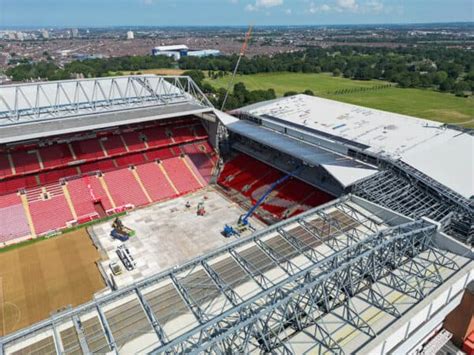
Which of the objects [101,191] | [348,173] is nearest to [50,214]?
[101,191]

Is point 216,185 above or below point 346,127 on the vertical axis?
below

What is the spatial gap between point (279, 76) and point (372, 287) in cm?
14367

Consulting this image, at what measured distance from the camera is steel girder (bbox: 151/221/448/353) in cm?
1814

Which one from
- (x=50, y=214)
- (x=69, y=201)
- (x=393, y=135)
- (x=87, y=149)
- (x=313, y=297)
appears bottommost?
(x=50, y=214)

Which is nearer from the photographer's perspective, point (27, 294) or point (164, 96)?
point (27, 294)

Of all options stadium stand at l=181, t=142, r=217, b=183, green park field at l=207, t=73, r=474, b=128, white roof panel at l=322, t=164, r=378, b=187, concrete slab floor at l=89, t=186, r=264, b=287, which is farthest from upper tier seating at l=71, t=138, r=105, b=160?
green park field at l=207, t=73, r=474, b=128

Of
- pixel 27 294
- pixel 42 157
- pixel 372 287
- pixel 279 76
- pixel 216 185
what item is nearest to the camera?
pixel 372 287

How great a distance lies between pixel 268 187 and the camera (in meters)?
48.2

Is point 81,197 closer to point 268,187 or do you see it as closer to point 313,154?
point 268,187

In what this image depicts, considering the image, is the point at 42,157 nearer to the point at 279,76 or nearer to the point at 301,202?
the point at 301,202

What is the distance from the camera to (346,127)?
4875 cm

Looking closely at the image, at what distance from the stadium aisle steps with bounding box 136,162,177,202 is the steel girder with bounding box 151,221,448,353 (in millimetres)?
30664


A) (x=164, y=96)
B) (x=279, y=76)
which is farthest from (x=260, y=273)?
(x=279, y=76)

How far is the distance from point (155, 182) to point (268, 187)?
58.0 feet
